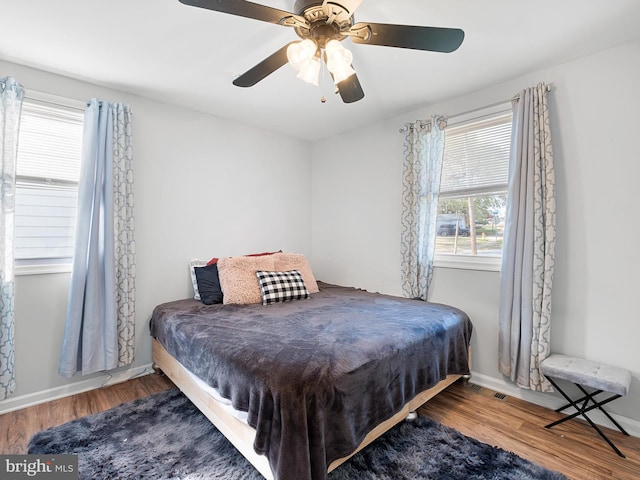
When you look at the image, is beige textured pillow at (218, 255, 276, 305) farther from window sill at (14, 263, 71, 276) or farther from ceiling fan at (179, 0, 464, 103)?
ceiling fan at (179, 0, 464, 103)

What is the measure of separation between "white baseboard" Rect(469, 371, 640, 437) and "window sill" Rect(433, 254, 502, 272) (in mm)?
896

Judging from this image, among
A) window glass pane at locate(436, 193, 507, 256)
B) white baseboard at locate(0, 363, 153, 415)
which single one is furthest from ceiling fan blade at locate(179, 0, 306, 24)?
white baseboard at locate(0, 363, 153, 415)

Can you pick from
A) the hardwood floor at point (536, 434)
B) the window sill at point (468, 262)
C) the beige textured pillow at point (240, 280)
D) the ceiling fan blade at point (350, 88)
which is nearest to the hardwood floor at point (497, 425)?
the hardwood floor at point (536, 434)

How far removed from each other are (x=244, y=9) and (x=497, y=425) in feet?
8.97

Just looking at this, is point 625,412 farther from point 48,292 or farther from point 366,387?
point 48,292

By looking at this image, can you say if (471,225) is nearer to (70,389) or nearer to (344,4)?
(344,4)

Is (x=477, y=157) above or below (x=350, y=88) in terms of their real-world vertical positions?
below

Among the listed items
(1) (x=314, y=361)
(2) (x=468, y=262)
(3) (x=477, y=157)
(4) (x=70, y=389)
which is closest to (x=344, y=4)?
(1) (x=314, y=361)

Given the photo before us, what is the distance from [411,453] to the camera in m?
1.74

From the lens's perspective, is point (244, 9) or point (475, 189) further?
point (475, 189)

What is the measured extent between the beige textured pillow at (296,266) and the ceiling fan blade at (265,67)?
5.77 ft

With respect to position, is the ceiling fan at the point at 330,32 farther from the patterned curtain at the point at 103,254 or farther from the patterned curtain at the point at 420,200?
the patterned curtain at the point at 103,254

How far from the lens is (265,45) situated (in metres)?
2.01

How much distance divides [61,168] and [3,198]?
0.45 metres
